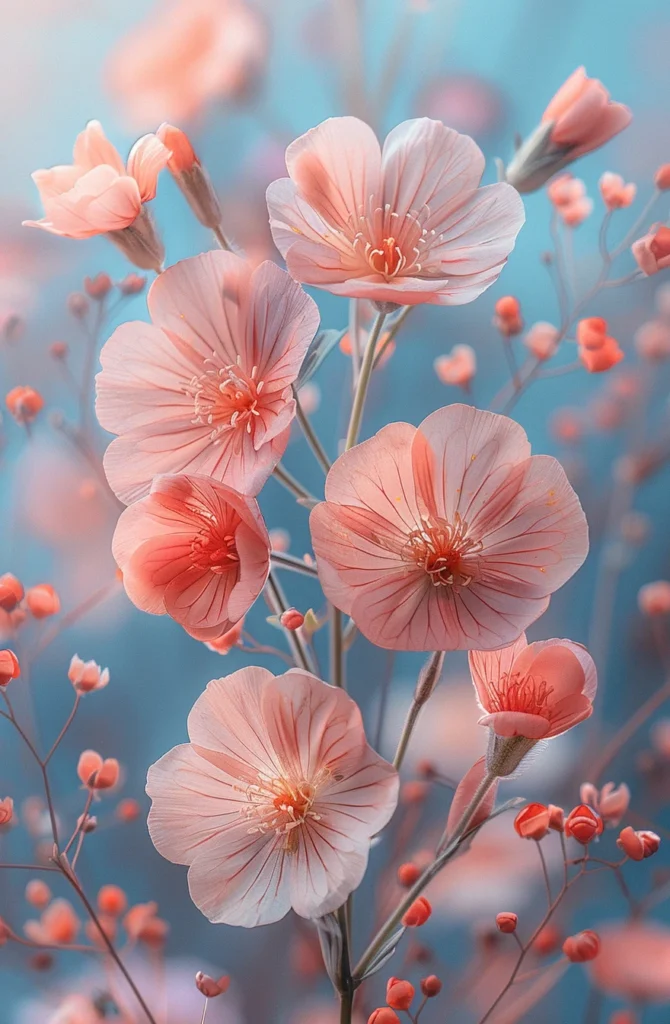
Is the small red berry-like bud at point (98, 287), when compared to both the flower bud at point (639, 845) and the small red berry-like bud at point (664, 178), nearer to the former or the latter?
the small red berry-like bud at point (664, 178)

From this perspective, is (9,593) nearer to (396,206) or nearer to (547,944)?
(396,206)

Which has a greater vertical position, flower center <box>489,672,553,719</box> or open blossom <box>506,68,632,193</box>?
open blossom <box>506,68,632,193</box>

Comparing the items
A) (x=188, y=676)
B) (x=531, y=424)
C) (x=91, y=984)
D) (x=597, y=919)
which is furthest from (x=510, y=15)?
(x=91, y=984)

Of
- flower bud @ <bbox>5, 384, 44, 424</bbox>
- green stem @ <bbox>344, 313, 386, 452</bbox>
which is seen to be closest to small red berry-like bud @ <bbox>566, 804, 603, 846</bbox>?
green stem @ <bbox>344, 313, 386, 452</bbox>

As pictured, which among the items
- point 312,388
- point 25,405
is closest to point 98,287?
point 25,405

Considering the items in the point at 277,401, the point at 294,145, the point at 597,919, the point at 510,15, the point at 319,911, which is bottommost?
the point at 597,919

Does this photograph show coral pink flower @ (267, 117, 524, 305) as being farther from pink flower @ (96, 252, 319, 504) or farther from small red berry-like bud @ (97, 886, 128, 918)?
small red berry-like bud @ (97, 886, 128, 918)

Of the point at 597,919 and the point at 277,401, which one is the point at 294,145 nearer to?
the point at 277,401
